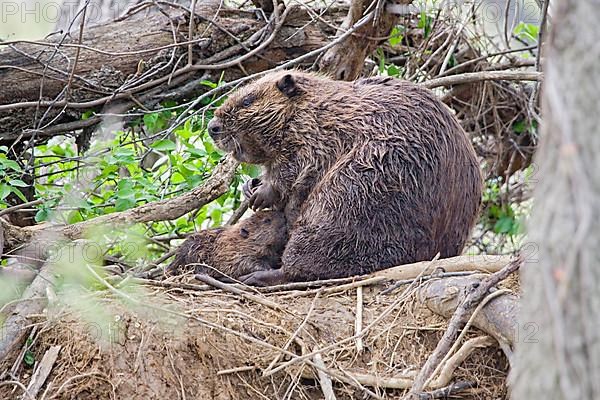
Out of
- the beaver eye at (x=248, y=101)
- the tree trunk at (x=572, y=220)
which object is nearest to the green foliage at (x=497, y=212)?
the beaver eye at (x=248, y=101)

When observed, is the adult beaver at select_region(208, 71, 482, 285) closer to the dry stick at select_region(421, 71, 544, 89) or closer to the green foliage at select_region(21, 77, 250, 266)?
the green foliage at select_region(21, 77, 250, 266)

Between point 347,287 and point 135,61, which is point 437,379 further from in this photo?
point 135,61

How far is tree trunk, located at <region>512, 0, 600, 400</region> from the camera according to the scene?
1.23 m

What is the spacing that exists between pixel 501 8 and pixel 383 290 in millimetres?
3449

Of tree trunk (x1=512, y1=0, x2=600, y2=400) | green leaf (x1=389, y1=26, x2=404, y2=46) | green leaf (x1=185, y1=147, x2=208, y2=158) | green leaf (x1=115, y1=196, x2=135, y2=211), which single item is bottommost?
green leaf (x1=115, y1=196, x2=135, y2=211)

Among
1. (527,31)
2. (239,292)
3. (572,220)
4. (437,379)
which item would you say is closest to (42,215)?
(239,292)

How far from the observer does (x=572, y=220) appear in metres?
1.27

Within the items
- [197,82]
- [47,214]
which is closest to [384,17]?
[197,82]

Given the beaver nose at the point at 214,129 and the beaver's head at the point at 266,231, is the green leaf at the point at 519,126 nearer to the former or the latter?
the beaver's head at the point at 266,231

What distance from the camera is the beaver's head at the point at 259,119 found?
4438mm

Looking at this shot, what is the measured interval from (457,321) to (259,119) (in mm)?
1852

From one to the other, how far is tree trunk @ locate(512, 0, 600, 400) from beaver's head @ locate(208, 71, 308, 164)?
3.17 m

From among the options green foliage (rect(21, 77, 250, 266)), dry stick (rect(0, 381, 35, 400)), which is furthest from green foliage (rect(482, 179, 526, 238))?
dry stick (rect(0, 381, 35, 400))

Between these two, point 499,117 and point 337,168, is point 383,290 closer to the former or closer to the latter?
point 337,168
